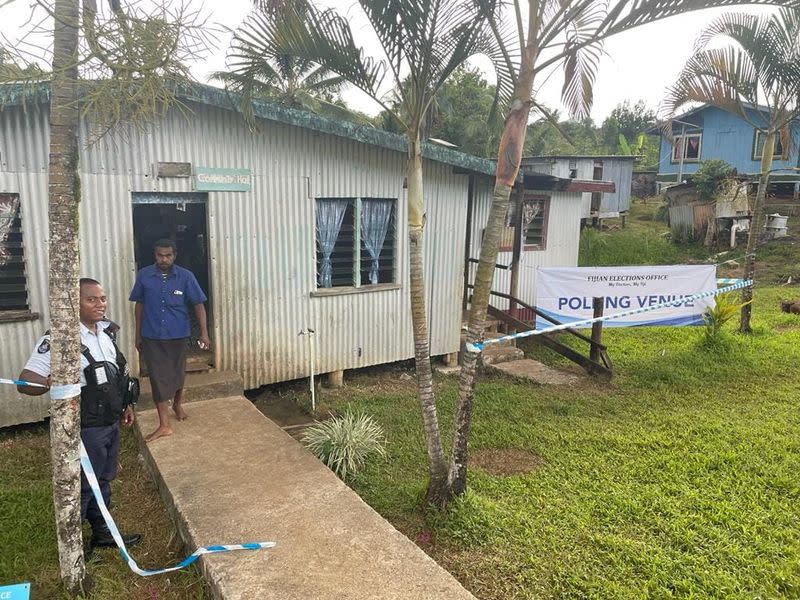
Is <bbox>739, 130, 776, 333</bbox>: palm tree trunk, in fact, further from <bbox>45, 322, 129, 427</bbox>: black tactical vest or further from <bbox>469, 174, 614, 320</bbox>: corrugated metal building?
<bbox>45, 322, 129, 427</bbox>: black tactical vest

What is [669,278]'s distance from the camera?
8.63 metres

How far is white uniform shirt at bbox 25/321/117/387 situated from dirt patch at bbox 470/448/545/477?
306cm

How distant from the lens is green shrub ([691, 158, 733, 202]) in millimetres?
18625

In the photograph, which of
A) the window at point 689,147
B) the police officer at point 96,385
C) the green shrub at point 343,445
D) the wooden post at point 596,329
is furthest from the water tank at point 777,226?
the police officer at point 96,385

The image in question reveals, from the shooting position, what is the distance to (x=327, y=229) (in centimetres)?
690

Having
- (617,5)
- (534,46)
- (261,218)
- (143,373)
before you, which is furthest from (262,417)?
(617,5)

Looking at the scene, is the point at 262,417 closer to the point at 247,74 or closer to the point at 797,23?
the point at 247,74

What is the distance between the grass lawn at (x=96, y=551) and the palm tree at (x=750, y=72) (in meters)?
8.86

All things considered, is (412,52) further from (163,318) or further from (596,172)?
(596,172)

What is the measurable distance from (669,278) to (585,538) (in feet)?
19.1

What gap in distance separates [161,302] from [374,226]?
3.11 metres

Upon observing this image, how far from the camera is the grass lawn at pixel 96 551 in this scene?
3.32 m

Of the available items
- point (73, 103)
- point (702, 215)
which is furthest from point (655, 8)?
point (702, 215)

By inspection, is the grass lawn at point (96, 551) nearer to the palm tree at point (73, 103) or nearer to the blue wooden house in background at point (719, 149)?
the palm tree at point (73, 103)
